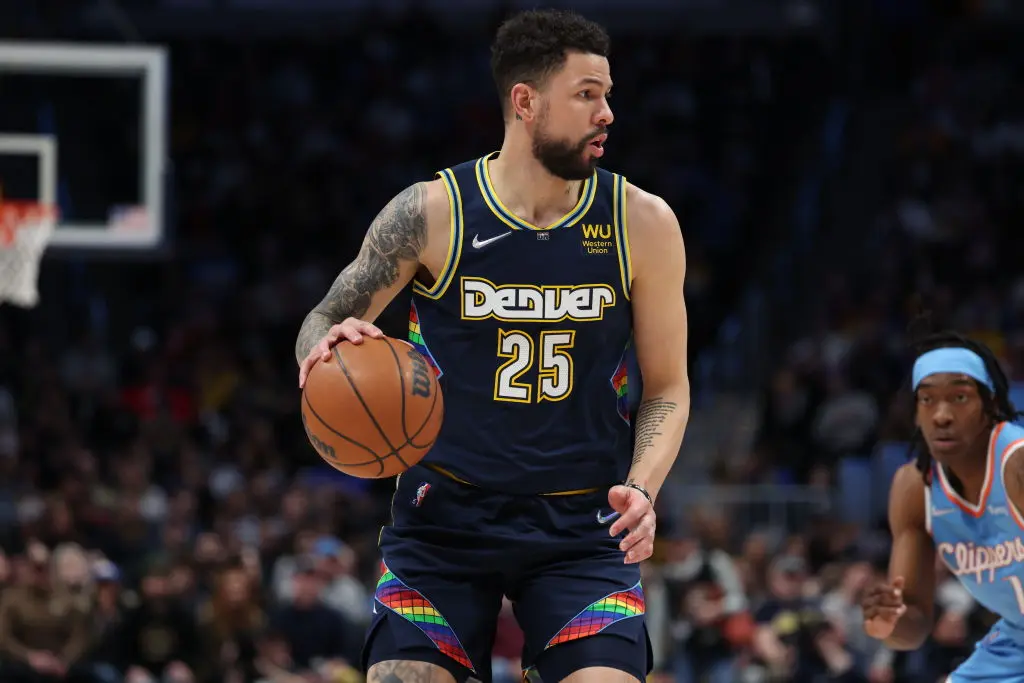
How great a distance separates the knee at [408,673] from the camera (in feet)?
14.6

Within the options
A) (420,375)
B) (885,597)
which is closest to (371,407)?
(420,375)

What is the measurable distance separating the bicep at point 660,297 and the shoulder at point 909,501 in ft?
4.59

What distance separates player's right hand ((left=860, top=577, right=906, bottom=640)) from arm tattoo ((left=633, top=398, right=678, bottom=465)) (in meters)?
1.21

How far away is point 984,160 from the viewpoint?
1800 cm

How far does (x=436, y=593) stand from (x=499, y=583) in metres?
0.20

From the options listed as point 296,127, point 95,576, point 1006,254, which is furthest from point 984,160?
point 95,576

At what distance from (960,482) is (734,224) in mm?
13417

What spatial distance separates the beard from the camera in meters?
4.61

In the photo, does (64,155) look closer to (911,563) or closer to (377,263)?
(377,263)

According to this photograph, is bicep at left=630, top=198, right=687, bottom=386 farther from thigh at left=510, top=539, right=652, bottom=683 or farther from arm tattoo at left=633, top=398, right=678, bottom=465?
thigh at left=510, top=539, right=652, bottom=683

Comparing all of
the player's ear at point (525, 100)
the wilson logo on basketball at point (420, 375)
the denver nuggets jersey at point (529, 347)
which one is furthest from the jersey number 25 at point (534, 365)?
the player's ear at point (525, 100)

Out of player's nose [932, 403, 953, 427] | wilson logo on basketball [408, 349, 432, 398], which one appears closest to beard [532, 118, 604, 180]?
wilson logo on basketball [408, 349, 432, 398]

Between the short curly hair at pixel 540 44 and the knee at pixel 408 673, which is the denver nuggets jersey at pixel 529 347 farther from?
the knee at pixel 408 673

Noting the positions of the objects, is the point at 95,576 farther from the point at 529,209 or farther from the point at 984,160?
the point at 984,160
